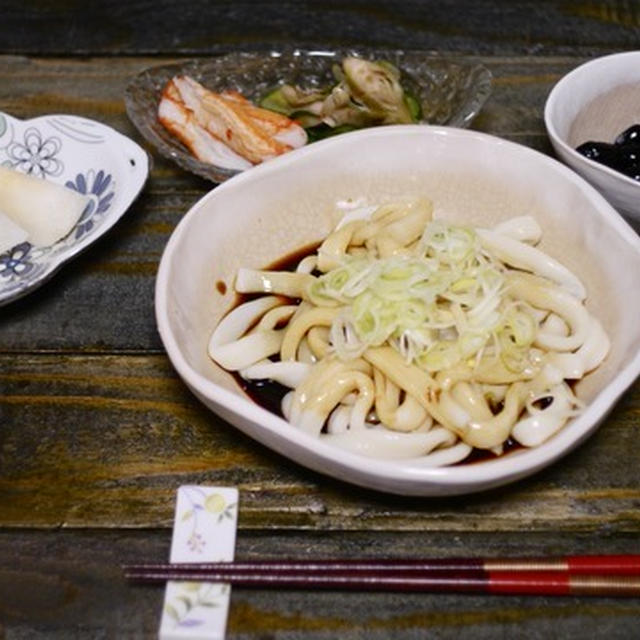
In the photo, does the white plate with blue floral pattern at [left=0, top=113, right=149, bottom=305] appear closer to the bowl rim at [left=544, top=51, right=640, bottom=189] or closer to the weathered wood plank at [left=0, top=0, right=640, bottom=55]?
the weathered wood plank at [left=0, top=0, right=640, bottom=55]

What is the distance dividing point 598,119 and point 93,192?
1.03 meters

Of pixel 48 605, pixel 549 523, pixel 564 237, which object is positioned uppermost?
pixel 564 237

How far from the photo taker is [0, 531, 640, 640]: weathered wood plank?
1308mm

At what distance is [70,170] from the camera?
6.41 feet

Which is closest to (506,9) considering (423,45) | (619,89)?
(423,45)

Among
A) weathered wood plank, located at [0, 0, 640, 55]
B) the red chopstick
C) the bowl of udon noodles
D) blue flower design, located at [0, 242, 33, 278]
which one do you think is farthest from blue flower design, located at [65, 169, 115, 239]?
the red chopstick

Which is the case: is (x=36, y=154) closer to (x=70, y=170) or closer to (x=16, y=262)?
(x=70, y=170)

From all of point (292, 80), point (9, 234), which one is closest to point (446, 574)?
point (9, 234)

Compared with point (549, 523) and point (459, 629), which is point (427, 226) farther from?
point (459, 629)

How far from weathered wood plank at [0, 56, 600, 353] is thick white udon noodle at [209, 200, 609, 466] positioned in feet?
0.84

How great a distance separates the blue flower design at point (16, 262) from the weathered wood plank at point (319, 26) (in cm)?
74

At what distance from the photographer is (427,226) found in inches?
64.1

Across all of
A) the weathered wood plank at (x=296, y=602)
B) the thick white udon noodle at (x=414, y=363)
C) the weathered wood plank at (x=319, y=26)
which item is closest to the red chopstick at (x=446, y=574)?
the weathered wood plank at (x=296, y=602)

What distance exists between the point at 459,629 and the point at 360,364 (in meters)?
0.41
